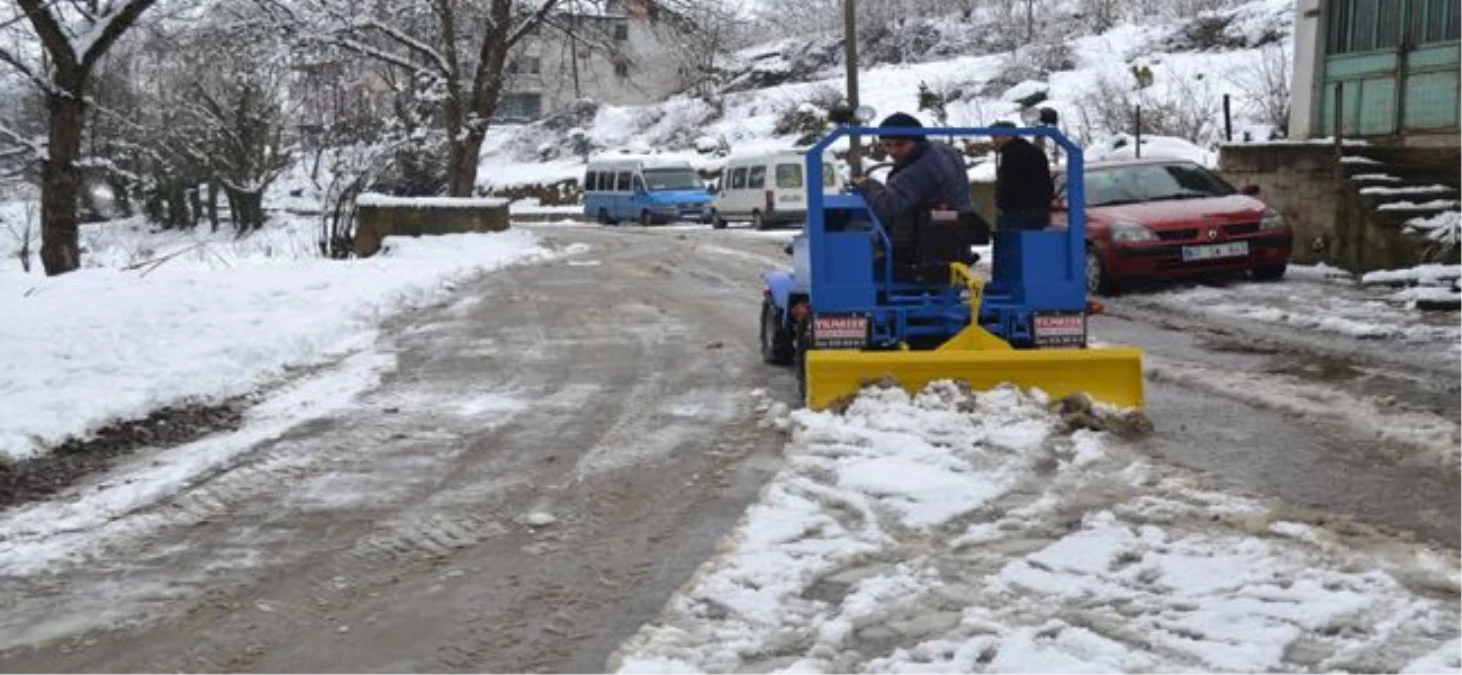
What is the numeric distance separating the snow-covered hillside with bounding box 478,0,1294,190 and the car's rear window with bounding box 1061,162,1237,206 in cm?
566

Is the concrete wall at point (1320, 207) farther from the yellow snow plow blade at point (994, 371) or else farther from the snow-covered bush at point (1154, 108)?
the snow-covered bush at point (1154, 108)

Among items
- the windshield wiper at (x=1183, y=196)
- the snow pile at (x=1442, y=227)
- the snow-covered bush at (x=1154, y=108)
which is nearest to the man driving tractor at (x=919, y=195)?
the windshield wiper at (x=1183, y=196)

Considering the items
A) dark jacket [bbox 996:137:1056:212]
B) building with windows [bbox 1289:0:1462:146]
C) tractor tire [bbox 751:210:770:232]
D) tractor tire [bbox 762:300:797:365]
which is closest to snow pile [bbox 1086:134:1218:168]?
building with windows [bbox 1289:0:1462:146]

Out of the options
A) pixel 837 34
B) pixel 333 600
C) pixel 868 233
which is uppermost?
pixel 837 34

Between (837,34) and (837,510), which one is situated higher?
(837,34)

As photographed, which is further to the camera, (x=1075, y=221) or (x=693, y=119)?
(x=693, y=119)

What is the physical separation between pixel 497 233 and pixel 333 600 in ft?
72.2

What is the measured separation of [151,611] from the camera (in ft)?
15.2

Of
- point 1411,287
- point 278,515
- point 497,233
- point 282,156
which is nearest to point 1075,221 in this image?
point 278,515

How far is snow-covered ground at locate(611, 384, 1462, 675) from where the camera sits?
3893mm

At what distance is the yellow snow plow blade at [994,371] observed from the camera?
23.8ft

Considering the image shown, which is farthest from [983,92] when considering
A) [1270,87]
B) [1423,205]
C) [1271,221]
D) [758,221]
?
[1271,221]

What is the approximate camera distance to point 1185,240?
13.8 metres

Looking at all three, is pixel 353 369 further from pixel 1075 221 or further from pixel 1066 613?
pixel 1066 613
